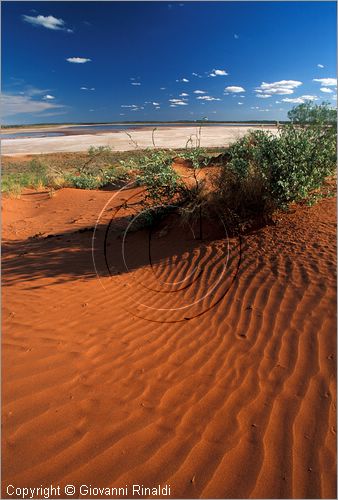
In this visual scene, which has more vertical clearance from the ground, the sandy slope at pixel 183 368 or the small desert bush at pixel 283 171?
the small desert bush at pixel 283 171

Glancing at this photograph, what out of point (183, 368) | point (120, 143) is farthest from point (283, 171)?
point (120, 143)

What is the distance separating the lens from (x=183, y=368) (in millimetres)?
3342

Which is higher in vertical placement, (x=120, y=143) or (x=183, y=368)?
(x=120, y=143)

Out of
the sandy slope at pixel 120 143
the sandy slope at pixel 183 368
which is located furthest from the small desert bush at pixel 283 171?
the sandy slope at pixel 120 143

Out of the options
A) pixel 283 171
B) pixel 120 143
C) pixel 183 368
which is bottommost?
pixel 183 368

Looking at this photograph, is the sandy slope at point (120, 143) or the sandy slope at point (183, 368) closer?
the sandy slope at point (183, 368)

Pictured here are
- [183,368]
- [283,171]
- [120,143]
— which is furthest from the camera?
[120,143]

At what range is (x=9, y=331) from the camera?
12.9 feet

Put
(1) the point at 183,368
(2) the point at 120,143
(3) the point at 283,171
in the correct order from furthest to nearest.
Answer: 1. (2) the point at 120,143
2. (3) the point at 283,171
3. (1) the point at 183,368

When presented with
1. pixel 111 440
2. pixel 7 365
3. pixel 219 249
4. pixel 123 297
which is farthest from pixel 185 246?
pixel 111 440

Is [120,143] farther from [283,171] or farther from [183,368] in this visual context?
[183,368]

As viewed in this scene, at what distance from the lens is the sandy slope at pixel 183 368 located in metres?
2.30

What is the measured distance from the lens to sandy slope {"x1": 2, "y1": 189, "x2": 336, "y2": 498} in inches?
90.7

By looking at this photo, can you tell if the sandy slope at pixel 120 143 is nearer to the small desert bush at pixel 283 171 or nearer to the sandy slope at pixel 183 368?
the small desert bush at pixel 283 171
